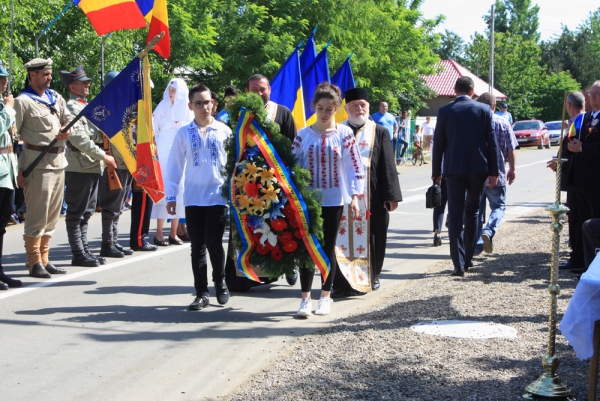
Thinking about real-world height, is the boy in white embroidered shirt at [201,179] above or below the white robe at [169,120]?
below

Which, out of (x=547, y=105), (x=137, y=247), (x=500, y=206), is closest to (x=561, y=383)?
(x=500, y=206)

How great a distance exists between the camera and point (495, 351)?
562cm

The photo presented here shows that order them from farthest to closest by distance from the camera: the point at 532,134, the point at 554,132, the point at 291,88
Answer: the point at 554,132 < the point at 532,134 < the point at 291,88

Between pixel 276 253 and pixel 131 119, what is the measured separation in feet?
8.43

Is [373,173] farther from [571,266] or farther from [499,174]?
[499,174]

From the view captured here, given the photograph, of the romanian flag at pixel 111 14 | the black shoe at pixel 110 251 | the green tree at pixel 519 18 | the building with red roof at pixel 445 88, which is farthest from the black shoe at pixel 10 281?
the green tree at pixel 519 18

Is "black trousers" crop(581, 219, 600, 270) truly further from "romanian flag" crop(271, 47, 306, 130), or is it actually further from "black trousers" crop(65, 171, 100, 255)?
"black trousers" crop(65, 171, 100, 255)

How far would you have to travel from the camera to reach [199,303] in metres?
7.30

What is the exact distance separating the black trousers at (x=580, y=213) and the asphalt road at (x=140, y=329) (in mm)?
1703

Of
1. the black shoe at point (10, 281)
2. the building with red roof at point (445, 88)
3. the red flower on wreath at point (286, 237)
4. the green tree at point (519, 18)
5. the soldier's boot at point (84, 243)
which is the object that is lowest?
the black shoe at point (10, 281)

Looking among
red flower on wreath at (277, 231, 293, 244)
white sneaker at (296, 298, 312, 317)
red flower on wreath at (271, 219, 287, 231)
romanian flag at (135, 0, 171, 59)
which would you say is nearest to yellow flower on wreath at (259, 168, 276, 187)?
red flower on wreath at (271, 219, 287, 231)

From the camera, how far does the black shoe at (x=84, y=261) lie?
9539 millimetres

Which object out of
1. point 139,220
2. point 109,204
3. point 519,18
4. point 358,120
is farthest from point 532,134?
point 519,18

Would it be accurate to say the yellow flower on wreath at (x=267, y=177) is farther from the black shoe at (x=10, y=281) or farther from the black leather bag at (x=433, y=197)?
the black leather bag at (x=433, y=197)
